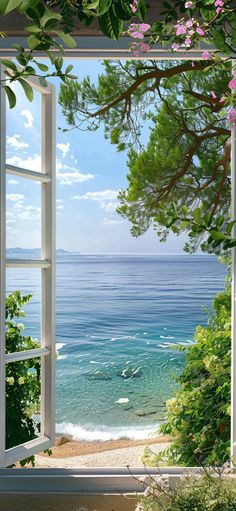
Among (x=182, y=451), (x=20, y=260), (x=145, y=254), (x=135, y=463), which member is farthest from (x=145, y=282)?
(x=20, y=260)

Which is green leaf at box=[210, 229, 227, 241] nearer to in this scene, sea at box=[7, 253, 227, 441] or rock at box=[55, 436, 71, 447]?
rock at box=[55, 436, 71, 447]

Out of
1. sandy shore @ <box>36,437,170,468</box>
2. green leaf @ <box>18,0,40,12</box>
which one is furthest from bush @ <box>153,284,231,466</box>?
green leaf @ <box>18,0,40,12</box>

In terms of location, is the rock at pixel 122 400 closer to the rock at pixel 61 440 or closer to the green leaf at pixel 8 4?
the rock at pixel 61 440

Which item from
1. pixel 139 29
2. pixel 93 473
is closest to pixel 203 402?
pixel 93 473

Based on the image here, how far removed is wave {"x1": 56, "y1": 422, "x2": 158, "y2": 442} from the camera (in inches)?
340

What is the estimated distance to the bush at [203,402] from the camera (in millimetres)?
4656

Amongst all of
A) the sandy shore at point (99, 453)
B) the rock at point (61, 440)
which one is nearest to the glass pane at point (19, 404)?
the sandy shore at point (99, 453)

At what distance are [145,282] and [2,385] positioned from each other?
23.7ft

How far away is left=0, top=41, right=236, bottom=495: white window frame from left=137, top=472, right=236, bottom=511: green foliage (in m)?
0.38

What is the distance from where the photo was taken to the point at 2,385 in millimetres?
2373

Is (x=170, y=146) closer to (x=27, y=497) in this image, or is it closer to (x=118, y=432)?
(x=118, y=432)

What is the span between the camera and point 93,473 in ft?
7.41

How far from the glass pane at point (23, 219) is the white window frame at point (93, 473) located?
5.86 m

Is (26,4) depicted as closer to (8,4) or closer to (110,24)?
(8,4)
